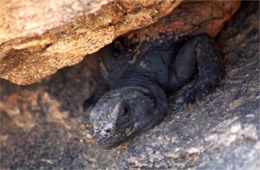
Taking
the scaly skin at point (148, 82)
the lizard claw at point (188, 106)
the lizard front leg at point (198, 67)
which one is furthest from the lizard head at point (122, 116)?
the lizard front leg at point (198, 67)

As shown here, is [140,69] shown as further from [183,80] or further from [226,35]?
[226,35]

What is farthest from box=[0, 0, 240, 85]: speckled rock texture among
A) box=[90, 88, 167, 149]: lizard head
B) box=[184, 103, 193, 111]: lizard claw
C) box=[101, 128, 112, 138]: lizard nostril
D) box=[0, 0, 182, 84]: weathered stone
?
box=[184, 103, 193, 111]: lizard claw

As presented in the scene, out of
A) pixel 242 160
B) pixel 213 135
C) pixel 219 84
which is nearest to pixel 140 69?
pixel 219 84

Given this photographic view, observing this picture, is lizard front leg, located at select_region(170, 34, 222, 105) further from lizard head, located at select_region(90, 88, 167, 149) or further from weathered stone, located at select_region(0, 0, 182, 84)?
weathered stone, located at select_region(0, 0, 182, 84)

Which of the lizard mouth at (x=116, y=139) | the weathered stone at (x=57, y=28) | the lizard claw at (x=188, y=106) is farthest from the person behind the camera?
the lizard claw at (x=188, y=106)

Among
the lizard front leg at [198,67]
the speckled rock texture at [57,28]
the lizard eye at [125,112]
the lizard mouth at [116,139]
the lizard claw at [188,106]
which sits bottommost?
the lizard mouth at [116,139]

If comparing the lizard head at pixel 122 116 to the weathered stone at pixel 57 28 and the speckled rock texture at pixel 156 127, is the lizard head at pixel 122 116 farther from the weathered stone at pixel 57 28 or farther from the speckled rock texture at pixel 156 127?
the weathered stone at pixel 57 28

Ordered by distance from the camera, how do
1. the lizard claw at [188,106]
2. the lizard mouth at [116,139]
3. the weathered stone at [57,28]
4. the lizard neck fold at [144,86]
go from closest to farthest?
the weathered stone at [57,28] → the lizard mouth at [116,139] → the lizard claw at [188,106] → the lizard neck fold at [144,86]
